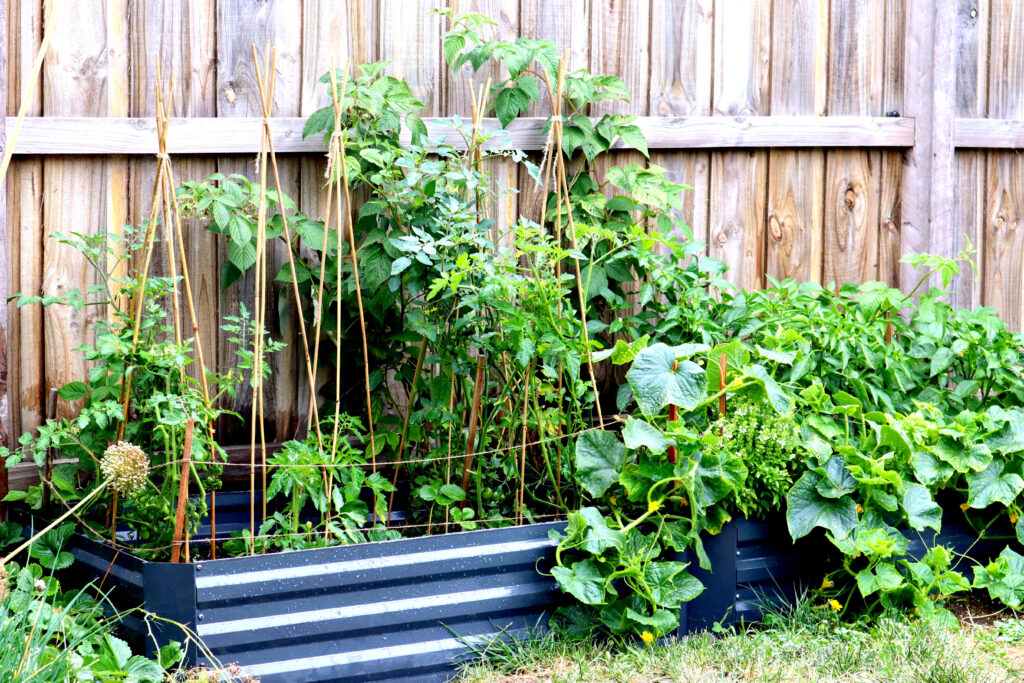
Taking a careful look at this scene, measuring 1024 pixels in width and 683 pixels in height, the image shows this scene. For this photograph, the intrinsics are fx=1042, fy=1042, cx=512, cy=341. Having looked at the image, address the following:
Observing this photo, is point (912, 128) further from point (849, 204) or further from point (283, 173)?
point (283, 173)

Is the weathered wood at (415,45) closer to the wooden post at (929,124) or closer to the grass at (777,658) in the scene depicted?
the grass at (777,658)

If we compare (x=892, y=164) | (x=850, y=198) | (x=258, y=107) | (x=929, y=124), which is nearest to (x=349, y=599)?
(x=258, y=107)

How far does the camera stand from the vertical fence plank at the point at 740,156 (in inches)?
144

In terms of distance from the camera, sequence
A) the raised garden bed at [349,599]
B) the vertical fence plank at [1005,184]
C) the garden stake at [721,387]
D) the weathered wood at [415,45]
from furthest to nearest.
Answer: the vertical fence plank at [1005,184] → the weathered wood at [415,45] → the garden stake at [721,387] → the raised garden bed at [349,599]

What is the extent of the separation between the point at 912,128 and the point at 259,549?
2851 mm

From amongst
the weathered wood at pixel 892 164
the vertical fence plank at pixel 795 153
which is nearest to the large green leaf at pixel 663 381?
the vertical fence plank at pixel 795 153

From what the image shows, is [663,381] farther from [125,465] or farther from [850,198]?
[850,198]

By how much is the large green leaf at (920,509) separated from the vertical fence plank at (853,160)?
4.10ft

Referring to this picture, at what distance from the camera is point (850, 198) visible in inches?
154

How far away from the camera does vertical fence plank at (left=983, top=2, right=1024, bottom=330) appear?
Answer: 13.8 feet

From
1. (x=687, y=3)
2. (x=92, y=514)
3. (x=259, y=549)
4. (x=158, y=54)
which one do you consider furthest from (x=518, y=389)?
(x=687, y=3)

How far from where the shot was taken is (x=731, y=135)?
3631mm

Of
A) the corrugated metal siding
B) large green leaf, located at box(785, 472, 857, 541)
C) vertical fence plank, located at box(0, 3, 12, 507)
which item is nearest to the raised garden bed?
the corrugated metal siding

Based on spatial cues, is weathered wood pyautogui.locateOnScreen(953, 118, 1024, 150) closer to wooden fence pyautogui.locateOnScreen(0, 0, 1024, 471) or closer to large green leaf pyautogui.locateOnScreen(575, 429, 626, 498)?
wooden fence pyautogui.locateOnScreen(0, 0, 1024, 471)
